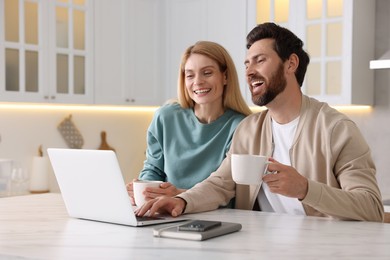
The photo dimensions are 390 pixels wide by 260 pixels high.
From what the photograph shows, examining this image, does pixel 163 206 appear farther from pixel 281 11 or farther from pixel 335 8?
pixel 281 11

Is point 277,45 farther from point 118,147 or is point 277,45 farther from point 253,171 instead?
point 118,147

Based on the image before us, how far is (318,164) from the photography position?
2.06 meters

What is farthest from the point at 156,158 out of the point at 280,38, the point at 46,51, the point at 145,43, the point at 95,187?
the point at 145,43

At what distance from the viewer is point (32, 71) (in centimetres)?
382

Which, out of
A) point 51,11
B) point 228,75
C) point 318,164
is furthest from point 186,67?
point 51,11

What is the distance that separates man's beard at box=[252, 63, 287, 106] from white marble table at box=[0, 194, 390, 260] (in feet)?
1.56

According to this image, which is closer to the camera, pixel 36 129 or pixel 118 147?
pixel 36 129

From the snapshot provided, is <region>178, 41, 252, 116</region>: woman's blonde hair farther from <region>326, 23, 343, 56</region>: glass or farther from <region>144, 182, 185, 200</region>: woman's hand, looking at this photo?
<region>326, 23, 343, 56</region>: glass

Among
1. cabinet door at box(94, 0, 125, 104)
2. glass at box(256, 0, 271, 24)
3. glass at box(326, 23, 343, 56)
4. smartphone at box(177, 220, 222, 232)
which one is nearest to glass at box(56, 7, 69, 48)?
cabinet door at box(94, 0, 125, 104)

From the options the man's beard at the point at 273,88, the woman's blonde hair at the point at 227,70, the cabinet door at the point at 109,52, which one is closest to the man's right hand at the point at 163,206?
the man's beard at the point at 273,88

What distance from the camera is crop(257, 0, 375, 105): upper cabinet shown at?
373 centimetres

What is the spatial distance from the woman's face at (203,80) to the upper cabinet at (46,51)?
1524mm

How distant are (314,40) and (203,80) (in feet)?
5.15

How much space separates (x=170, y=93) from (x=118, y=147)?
0.58 m
